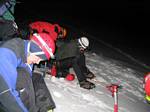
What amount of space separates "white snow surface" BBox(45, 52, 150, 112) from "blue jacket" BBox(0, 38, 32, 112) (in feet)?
5.97

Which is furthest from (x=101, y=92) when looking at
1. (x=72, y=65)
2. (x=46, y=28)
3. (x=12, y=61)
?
(x=12, y=61)

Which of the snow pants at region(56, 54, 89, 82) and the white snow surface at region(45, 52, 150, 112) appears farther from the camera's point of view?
the snow pants at region(56, 54, 89, 82)

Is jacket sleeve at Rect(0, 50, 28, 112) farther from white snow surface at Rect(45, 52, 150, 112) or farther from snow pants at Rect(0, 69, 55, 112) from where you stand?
white snow surface at Rect(45, 52, 150, 112)

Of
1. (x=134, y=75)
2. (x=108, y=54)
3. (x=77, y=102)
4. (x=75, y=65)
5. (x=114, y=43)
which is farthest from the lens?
(x=114, y=43)

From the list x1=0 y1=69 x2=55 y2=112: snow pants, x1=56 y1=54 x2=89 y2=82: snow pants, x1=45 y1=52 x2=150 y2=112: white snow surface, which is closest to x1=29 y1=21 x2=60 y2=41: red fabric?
x1=56 y1=54 x2=89 y2=82: snow pants

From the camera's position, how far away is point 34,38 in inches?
187

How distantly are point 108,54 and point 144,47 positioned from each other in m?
5.94

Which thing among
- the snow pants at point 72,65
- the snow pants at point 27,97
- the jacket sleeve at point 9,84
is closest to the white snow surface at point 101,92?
the snow pants at point 72,65

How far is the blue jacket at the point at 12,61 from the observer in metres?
4.18

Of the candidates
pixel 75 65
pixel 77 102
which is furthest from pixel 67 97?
pixel 75 65

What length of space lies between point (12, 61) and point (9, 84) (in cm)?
29

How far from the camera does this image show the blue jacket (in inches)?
165

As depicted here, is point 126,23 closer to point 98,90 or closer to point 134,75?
point 134,75

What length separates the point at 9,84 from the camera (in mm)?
4207
